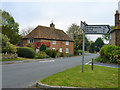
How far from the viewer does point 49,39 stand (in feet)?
125

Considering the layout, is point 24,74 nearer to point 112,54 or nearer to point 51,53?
point 112,54

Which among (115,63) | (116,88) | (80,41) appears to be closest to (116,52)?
(115,63)

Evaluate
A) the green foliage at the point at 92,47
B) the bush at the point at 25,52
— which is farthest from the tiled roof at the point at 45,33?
the green foliage at the point at 92,47

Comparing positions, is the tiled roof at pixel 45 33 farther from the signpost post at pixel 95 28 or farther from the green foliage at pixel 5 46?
the signpost post at pixel 95 28

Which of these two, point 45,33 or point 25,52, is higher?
point 45,33

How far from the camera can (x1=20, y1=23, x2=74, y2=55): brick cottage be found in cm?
3634

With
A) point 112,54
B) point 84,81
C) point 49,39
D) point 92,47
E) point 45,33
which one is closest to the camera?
point 84,81

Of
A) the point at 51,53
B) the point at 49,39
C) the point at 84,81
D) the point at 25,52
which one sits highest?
the point at 49,39

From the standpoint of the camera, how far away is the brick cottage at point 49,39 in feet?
119

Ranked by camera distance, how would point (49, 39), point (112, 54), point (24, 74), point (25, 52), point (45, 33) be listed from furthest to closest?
point (45, 33) → point (49, 39) → point (25, 52) → point (112, 54) → point (24, 74)

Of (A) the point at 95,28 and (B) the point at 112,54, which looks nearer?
(A) the point at 95,28

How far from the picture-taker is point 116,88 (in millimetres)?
5625

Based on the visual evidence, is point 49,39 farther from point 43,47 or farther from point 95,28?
point 95,28

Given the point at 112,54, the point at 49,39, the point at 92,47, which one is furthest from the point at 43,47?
the point at 92,47
